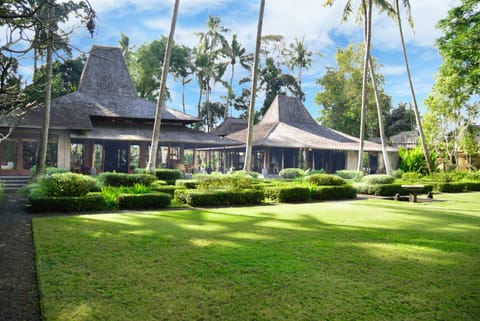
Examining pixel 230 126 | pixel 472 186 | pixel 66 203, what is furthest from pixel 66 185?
pixel 230 126

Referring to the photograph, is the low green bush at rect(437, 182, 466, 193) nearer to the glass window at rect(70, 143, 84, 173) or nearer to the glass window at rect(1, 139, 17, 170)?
the glass window at rect(70, 143, 84, 173)

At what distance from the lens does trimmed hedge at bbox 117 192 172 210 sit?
36.1 feet

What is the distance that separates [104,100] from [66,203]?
18.1 metres

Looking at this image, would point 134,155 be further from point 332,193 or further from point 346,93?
point 346,93

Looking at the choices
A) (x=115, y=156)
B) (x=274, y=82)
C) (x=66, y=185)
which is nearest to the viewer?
(x=66, y=185)

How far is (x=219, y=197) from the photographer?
40.5 feet

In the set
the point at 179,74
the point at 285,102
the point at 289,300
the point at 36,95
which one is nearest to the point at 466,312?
the point at 289,300

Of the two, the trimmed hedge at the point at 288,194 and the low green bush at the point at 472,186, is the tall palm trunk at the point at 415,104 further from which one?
the trimmed hedge at the point at 288,194

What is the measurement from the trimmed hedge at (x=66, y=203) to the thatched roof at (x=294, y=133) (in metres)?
18.2

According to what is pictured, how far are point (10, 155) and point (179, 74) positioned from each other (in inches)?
1131

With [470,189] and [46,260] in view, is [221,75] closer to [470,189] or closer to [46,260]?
[470,189]

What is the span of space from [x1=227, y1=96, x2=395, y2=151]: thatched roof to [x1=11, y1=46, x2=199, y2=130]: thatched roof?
744 cm

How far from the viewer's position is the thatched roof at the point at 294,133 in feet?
97.6

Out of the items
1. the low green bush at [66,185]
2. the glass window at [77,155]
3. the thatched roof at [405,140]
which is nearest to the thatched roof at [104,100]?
the glass window at [77,155]
